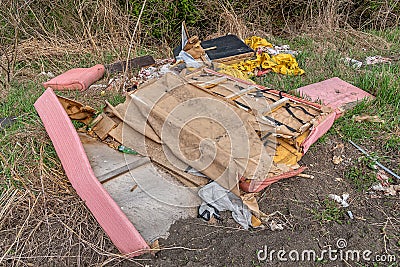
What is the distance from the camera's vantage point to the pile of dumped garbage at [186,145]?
286 cm

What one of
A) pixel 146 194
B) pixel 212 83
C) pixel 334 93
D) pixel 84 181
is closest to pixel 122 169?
pixel 146 194

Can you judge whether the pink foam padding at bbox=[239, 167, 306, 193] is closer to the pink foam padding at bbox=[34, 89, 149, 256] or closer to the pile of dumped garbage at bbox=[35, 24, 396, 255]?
the pile of dumped garbage at bbox=[35, 24, 396, 255]

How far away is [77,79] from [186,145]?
92.5 inches

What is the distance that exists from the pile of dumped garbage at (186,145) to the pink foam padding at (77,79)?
40.7 inches

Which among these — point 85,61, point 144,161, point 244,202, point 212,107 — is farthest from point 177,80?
point 85,61

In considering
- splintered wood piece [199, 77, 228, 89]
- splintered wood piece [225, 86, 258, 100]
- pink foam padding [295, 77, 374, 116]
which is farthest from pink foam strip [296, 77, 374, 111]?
splintered wood piece [199, 77, 228, 89]

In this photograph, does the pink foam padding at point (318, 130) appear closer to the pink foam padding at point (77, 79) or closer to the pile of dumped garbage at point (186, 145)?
the pile of dumped garbage at point (186, 145)

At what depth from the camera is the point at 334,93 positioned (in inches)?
170

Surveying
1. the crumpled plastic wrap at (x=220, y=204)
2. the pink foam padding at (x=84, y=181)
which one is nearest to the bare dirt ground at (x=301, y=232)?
the crumpled plastic wrap at (x=220, y=204)

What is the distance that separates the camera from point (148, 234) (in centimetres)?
278

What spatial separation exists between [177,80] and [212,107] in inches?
21.2

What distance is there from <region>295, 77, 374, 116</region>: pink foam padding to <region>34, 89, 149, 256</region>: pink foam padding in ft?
8.38

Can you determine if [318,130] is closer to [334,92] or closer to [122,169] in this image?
[334,92]

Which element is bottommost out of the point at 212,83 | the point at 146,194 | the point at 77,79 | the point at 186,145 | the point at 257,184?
the point at 146,194
